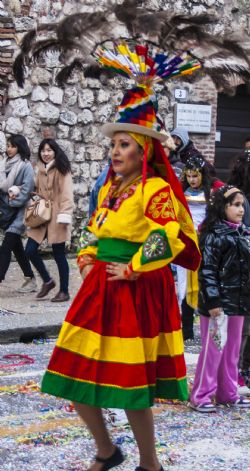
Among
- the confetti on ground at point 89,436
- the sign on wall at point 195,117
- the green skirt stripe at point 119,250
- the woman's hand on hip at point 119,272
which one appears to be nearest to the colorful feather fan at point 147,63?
the green skirt stripe at point 119,250

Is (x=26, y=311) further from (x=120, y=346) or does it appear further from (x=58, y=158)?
(x=120, y=346)

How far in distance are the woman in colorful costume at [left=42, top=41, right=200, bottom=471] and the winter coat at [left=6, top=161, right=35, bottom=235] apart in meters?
5.42

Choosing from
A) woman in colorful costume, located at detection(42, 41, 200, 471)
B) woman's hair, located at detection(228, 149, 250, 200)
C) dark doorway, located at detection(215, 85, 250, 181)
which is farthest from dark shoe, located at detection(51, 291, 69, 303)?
dark doorway, located at detection(215, 85, 250, 181)

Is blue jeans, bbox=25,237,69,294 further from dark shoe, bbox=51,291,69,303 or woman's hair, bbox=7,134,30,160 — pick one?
woman's hair, bbox=7,134,30,160

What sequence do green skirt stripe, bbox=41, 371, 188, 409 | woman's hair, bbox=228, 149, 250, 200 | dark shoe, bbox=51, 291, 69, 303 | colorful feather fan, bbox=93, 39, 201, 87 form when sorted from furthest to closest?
dark shoe, bbox=51, 291, 69, 303 → woman's hair, bbox=228, 149, 250, 200 → colorful feather fan, bbox=93, 39, 201, 87 → green skirt stripe, bbox=41, 371, 188, 409

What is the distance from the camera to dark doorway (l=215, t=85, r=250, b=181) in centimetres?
1452

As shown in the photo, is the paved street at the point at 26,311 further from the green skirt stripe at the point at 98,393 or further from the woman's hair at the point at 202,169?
the green skirt stripe at the point at 98,393

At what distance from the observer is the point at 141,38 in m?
4.38

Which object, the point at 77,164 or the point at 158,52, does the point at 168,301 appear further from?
the point at 77,164

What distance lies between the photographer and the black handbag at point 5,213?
960 cm

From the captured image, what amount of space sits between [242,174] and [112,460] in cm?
351

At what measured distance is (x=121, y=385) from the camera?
384 cm

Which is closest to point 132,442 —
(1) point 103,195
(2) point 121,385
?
(2) point 121,385

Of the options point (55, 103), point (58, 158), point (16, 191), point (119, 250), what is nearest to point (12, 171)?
point (16, 191)
